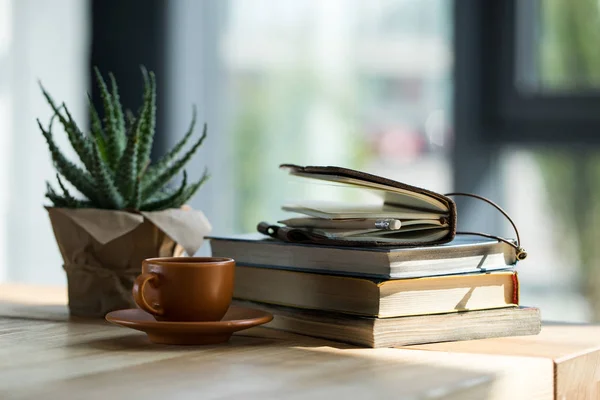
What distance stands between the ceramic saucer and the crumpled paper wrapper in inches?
6.2

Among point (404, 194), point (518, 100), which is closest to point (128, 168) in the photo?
point (404, 194)

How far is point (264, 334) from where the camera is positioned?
949mm

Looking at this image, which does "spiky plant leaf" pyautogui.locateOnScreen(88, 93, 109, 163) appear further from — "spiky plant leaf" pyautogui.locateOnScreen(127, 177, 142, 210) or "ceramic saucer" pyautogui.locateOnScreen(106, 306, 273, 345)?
"ceramic saucer" pyautogui.locateOnScreen(106, 306, 273, 345)

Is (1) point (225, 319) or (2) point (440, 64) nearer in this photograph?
(1) point (225, 319)

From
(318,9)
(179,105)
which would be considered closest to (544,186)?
(318,9)

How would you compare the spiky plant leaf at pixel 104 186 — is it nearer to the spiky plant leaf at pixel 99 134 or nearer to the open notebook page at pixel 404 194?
the spiky plant leaf at pixel 99 134

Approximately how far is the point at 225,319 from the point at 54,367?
197 mm

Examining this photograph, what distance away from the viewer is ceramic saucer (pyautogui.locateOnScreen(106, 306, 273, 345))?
0.85m

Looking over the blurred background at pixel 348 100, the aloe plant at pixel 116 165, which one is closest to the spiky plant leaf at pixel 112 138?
the aloe plant at pixel 116 165

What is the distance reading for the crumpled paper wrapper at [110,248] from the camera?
1062 mm

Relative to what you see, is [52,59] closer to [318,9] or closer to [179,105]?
[179,105]

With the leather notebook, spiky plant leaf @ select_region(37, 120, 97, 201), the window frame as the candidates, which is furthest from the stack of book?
the window frame

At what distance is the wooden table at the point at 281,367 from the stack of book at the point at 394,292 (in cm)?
2

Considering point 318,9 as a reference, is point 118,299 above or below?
below
